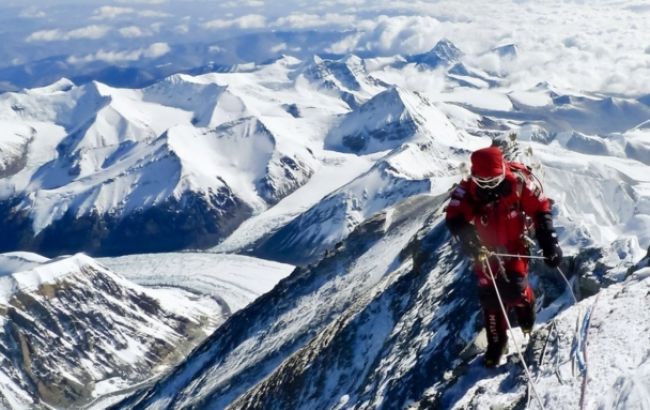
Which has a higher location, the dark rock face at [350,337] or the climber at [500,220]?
the climber at [500,220]

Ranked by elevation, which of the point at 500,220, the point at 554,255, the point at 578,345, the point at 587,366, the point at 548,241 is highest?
the point at 500,220

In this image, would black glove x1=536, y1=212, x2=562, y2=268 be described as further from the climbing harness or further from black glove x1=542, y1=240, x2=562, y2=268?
the climbing harness

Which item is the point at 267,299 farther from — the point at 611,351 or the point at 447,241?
the point at 611,351

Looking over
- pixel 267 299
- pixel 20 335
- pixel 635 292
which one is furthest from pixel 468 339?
pixel 20 335

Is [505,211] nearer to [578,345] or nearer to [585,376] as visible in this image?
[578,345]

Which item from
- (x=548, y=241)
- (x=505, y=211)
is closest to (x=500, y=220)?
(x=505, y=211)

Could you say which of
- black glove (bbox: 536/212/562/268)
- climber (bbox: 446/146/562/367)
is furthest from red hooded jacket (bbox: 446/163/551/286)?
black glove (bbox: 536/212/562/268)

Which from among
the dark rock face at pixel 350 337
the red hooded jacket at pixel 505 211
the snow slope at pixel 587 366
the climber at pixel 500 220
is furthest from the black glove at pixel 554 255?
the dark rock face at pixel 350 337

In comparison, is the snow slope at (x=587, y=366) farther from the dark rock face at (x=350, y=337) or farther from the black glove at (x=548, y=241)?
the dark rock face at (x=350, y=337)
